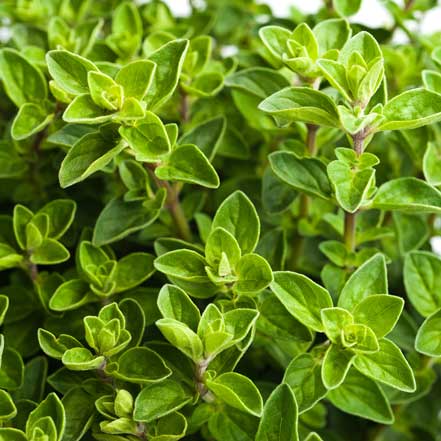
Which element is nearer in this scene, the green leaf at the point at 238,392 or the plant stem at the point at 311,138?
the green leaf at the point at 238,392

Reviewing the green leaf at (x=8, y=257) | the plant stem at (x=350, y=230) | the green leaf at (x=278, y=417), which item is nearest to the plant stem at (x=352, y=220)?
the plant stem at (x=350, y=230)

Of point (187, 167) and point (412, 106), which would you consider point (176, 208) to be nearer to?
point (187, 167)

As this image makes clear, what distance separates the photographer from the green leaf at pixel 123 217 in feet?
2.62

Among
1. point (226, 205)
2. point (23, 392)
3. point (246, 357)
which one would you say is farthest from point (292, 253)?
point (23, 392)

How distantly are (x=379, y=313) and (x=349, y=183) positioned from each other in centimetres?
12

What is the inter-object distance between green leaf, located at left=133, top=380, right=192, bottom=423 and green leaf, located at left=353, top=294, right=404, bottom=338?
0.17 m

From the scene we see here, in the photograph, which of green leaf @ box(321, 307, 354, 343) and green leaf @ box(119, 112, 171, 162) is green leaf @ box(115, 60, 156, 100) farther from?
green leaf @ box(321, 307, 354, 343)

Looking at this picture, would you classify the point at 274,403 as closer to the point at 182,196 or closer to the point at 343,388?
the point at 343,388

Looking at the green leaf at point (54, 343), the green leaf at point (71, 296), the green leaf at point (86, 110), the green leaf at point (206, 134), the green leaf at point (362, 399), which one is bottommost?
the green leaf at point (362, 399)

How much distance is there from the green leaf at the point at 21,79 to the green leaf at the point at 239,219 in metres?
0.26

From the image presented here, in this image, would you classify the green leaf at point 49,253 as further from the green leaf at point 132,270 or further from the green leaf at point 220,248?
the green leaf at point 220,248

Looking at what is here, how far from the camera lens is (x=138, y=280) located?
80 centimetres

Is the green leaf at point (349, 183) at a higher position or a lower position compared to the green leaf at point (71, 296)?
higher

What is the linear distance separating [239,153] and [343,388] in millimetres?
321
